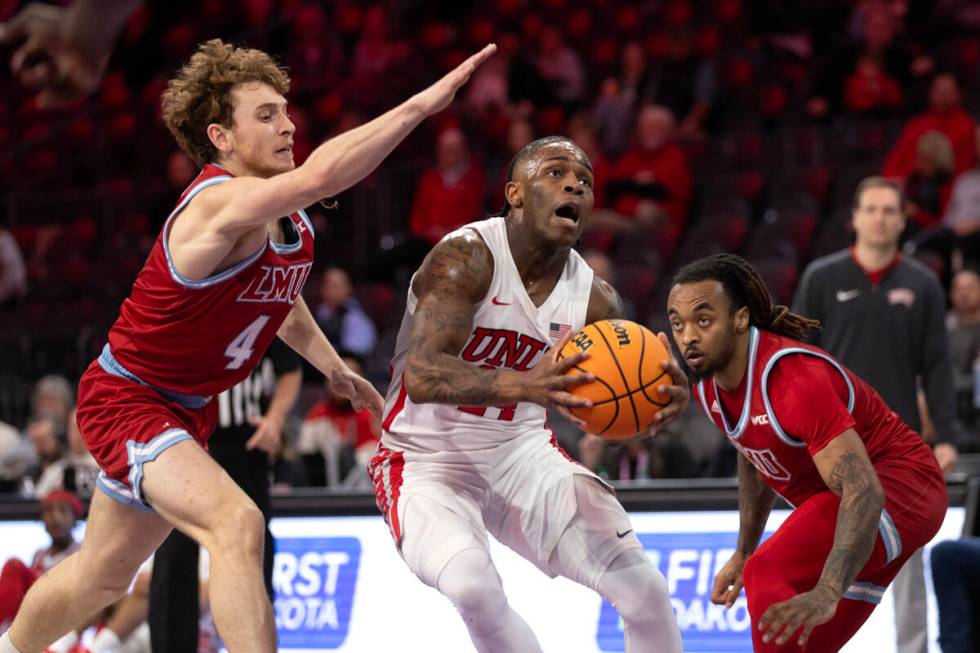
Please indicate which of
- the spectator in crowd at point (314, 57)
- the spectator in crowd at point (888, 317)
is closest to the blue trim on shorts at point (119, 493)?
the spectator in crowd at point (888, 317)

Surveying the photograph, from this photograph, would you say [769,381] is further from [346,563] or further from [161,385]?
[346,563]

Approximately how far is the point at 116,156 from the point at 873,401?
12.4 m

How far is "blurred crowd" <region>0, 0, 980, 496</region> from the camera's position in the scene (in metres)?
9.73

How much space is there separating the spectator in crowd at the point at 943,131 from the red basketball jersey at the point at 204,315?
6894mm

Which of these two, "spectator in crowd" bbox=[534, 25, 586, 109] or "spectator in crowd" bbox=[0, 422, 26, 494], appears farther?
"spectator in crowd" bbox=[534, 25, 586, 109]

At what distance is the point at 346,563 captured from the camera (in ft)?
24.3

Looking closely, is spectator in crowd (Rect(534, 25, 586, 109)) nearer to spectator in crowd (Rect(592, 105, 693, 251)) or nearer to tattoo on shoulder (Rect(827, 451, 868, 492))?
spectator in crowd (Rect(592, 105, 693, 251))

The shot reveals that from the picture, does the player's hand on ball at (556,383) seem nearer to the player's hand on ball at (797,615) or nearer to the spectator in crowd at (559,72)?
the player's hand on ball at (797,615)

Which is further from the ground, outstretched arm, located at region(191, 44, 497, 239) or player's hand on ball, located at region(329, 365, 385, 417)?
outstretched arm, located at region(191, 44, 497, 239)

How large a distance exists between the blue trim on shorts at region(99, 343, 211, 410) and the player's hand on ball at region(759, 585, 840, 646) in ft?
6.80

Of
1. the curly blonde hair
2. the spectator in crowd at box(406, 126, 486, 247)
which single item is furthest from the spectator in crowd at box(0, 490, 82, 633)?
the spectator in crowd at box(406, 126, 486, 247)

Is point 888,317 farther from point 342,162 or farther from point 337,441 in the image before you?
point 337,441

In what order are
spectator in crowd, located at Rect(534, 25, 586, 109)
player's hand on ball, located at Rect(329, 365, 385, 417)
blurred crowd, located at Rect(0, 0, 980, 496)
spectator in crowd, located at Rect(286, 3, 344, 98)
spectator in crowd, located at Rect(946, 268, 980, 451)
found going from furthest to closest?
spectator in crowd, located at Rect(286, 3, 344, 98) → spectator in crowd, located at Rect(534, 25, 586, 109) → blurred crowd, located at Rect(0, 0, 980, 496) → spectator in crowd, located at Rect(946, 268, 980, 451) → player's hand on ball, located at Rect(329, 365, 385, 417)

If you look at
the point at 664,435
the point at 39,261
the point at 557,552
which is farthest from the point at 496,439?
the point at 39,261
